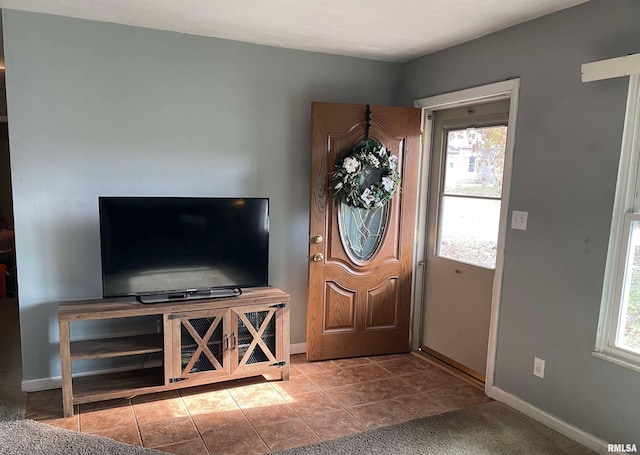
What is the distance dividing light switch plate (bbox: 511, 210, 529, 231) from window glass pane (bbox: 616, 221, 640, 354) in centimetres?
60

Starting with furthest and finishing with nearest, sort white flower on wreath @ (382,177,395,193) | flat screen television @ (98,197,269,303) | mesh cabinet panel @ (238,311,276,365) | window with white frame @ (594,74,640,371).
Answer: white flower on wreath @ (382,177,395,193) → mesh cabinet panel @ (238,311,276,365) → flat screen television @ (98,197,269,303) → window with white frame @ (594,74,640,371)

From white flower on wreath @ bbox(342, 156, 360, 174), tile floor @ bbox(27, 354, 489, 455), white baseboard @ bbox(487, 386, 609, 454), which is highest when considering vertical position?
white flower on wreath @ bbox(342, 156, 360, 174)

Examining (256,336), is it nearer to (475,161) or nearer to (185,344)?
(185,344)

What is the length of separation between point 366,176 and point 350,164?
184 millimetres

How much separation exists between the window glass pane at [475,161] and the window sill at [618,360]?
1.17 m

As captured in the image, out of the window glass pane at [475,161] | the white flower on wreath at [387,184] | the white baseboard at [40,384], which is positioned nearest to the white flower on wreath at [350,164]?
the white flower on wreath at [387,184]

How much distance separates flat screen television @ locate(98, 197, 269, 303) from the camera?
282 centimetres

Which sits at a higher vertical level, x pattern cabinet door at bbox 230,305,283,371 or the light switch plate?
the light switch plate

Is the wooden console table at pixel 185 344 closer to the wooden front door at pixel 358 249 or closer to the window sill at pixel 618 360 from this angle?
the wooden front door at pixel 358 249

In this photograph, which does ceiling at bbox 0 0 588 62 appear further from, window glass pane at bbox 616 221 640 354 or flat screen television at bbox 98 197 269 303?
window glass pane at bbox 616 221 640 354

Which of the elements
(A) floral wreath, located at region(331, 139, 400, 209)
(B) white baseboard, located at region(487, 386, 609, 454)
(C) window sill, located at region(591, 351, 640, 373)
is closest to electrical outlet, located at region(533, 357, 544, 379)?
(B) white baseboard, located at region(487, 386, 609, 454)

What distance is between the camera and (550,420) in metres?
2.65

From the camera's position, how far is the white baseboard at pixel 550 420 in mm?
2408

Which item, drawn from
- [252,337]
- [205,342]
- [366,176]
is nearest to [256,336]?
[252,337]
